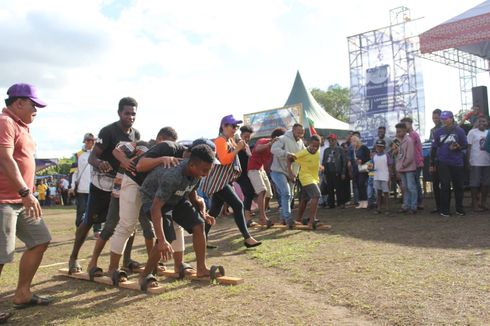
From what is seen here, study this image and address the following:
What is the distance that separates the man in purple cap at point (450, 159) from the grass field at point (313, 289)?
1.98 metres

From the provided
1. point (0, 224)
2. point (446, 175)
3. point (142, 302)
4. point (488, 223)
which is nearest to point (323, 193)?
point (446, 175)

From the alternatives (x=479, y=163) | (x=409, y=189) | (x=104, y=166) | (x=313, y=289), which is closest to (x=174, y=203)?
(x=104, y=166)

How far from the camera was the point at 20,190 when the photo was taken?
3766 mm

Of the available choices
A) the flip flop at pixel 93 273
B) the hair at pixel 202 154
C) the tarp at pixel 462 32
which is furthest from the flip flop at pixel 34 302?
the tarp at pixel 462 32

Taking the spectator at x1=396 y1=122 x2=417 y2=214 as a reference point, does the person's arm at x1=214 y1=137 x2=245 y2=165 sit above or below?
above

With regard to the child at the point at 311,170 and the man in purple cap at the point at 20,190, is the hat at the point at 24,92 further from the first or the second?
the child at the point at 311,170

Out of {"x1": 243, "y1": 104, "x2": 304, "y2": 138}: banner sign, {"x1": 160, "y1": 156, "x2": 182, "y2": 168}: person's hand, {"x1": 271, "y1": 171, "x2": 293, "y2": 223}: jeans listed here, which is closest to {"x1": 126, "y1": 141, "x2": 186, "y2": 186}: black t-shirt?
{"x1": 160, "y1": 156, "x2": 182, "y2": 168}: person's hand

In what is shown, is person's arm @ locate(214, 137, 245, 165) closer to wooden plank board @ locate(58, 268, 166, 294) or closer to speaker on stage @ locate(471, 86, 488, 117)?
wooden plank board @ locate(58, 268, 166, 294)

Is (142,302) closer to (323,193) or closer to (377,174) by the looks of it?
(377,174)

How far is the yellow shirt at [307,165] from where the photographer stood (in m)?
8.27

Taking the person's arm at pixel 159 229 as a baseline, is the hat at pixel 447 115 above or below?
above

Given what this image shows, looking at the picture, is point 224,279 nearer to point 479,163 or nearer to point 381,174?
point 381,174

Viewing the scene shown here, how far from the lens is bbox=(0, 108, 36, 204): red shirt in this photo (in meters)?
3.86

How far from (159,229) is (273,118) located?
21.8 m
